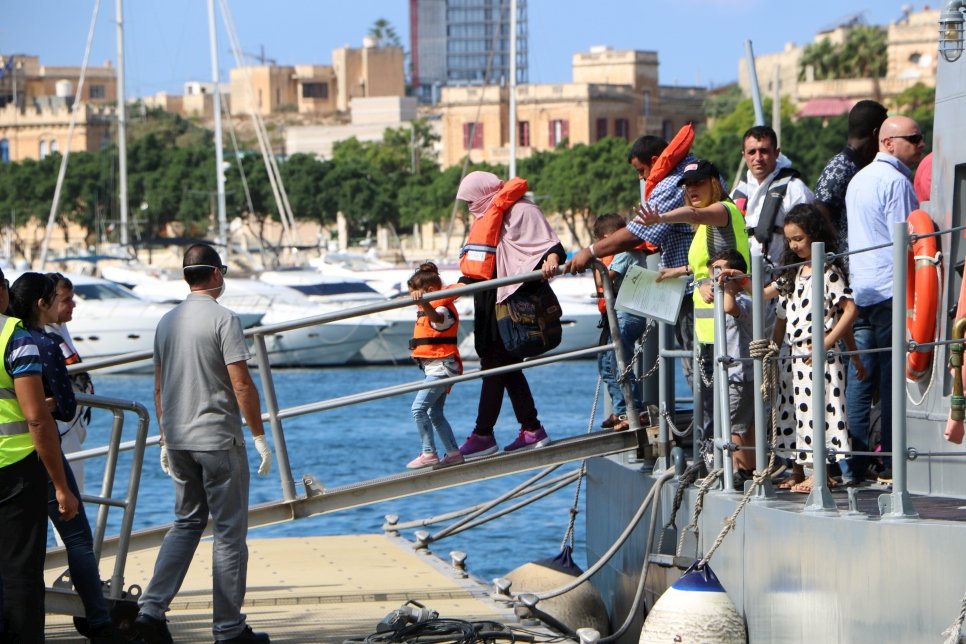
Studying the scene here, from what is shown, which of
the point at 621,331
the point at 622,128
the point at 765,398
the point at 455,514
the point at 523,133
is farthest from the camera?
the point at 622,128

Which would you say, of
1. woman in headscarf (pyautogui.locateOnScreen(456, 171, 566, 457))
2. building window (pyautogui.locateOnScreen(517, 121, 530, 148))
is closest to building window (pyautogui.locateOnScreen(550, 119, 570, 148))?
building window (pyautogui.locateOnScreen(517, 121, 530, 148))

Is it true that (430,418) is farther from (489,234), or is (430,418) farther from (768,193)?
(768,193)

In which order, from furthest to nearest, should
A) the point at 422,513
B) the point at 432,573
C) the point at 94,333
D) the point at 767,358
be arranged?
the point at 94,333 < the point at 422,513 < the point at 432,573 < the point at 767,358

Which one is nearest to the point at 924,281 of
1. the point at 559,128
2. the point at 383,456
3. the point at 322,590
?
the point at 322,590

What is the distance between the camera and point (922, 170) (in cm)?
859

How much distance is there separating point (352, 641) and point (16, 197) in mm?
98904

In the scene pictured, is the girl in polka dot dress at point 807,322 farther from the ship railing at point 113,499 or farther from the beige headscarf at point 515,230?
the ship railing at point 113,499

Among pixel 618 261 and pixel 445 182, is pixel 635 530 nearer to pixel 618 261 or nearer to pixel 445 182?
pixel 618 261

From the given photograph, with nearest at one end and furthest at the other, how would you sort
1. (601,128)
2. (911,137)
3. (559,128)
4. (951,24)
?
1. (951,24)
2. (911,137)
3. (559,128)
4. (601,128)

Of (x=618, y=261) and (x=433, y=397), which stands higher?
(x=618, y=261)

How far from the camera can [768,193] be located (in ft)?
29.9

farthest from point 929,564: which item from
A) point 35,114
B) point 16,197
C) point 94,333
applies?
point 35,114

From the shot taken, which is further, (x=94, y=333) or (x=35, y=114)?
(x=35, y=114)

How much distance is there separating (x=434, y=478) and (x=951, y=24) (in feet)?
11.3
